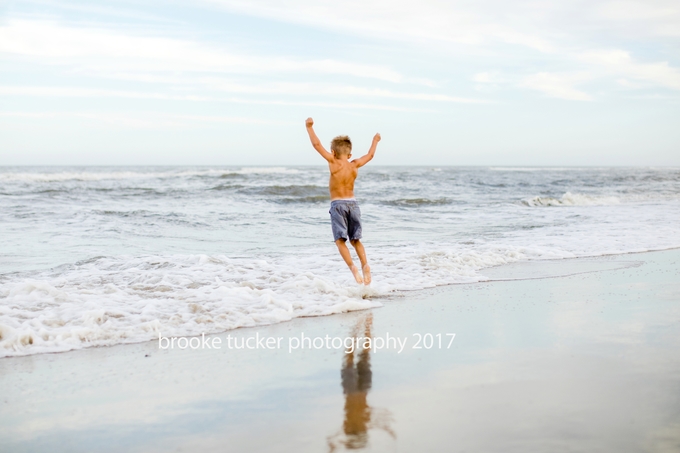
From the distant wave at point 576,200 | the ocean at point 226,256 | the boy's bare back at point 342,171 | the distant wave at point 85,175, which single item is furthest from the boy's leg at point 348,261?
the distant wave at point 85,175

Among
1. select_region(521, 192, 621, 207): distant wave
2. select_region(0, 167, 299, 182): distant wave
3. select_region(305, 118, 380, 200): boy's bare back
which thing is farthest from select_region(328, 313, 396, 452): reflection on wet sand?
select_region(0, 167, 299, 182): distant wave

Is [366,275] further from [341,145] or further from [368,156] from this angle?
[341,145]

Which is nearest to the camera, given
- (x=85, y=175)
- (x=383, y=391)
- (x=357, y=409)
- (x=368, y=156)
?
(x=357, y=409)

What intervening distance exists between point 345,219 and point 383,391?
334 cm

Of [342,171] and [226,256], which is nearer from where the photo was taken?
[342,171]

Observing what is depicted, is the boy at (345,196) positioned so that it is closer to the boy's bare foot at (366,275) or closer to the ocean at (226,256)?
the boy's bare foot at (366,275)

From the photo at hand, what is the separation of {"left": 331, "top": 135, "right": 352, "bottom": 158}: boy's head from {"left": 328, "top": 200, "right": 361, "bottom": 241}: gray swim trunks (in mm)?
525

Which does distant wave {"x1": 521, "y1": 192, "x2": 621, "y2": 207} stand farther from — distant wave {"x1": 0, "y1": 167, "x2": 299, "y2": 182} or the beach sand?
distant wave {"x1": 0, "y1": 167, "x2": 299, "y2": 182}

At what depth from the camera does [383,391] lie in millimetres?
3312

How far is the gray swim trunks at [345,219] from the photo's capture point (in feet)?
21.2

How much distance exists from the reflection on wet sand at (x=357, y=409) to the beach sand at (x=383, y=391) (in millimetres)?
12

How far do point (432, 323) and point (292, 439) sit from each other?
95.0 inches

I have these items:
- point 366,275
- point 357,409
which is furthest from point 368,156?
point 357,409

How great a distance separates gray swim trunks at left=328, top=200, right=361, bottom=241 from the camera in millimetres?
6457
